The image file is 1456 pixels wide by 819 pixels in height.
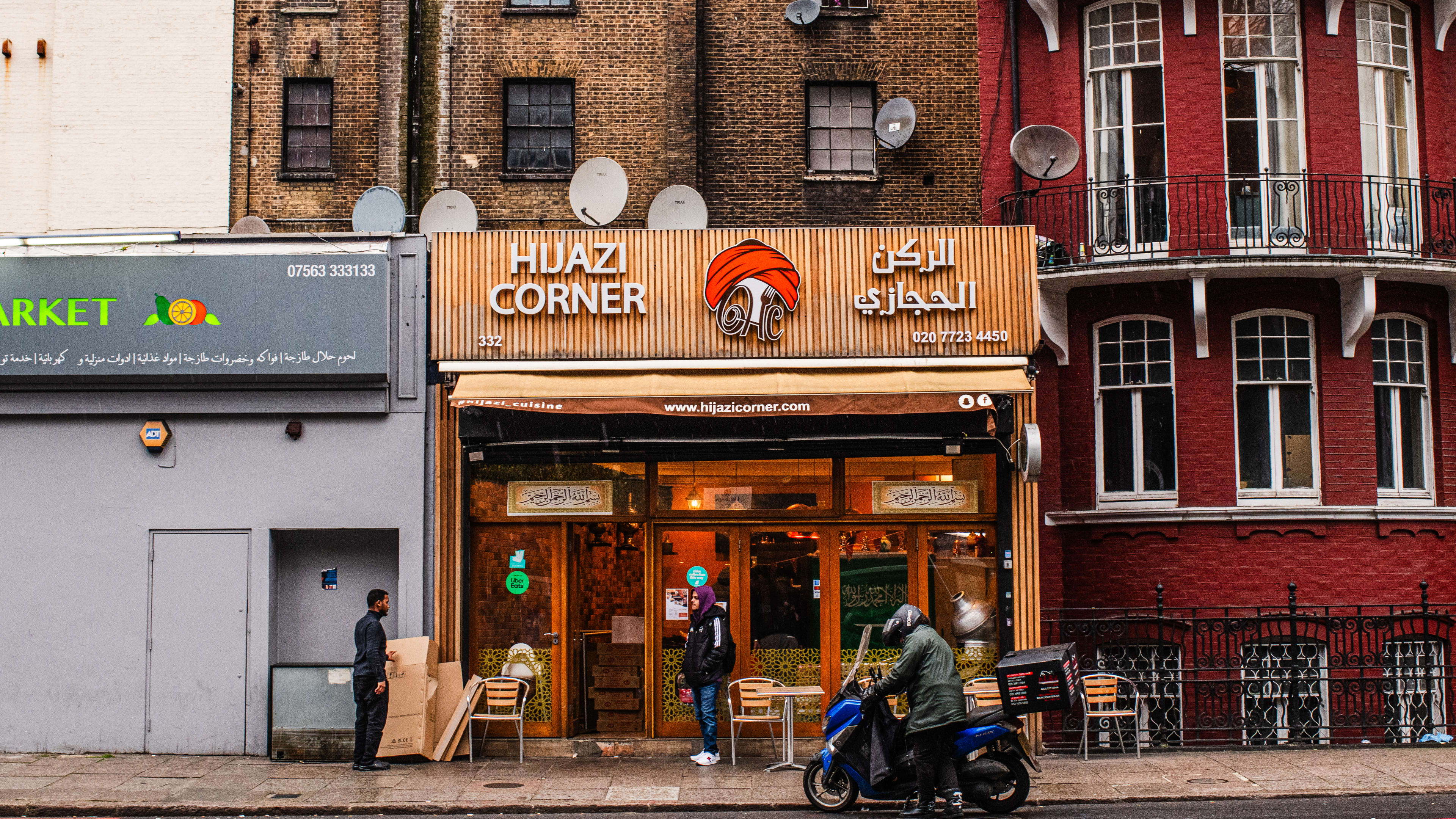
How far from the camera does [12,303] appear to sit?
1317cm

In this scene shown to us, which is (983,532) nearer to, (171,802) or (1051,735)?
(1051,735)

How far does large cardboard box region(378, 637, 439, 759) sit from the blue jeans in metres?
2.69

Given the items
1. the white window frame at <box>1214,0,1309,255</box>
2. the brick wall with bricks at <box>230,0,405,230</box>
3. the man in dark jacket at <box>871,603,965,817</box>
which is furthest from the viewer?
the brick wall with bricks at <box>230,0,405,230</box>

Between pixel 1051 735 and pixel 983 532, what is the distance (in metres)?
2.24

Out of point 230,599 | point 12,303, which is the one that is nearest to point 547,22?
point 12,303

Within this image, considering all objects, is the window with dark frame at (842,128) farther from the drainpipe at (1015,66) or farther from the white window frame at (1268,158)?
the white window frame at (1268,158)

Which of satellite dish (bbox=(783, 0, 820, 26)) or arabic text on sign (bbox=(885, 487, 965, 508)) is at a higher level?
satellite dish (bbox=(783, 0, 820, 26))

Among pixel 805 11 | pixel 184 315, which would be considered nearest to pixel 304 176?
pixel 184 315

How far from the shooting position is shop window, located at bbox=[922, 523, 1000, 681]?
1330 cm

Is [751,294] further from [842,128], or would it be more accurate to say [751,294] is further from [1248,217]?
[1248,217]

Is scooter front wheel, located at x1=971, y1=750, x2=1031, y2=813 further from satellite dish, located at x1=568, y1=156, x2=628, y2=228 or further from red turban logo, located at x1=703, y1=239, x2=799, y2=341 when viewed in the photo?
satellite dish, located at x1=568, y1=156, x2=628, y2=228

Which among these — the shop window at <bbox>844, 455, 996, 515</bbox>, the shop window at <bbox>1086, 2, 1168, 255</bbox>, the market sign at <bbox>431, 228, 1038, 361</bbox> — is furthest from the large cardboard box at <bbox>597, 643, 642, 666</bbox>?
the shop window at <bbox>1086, 2, 1168, 255</bbox>

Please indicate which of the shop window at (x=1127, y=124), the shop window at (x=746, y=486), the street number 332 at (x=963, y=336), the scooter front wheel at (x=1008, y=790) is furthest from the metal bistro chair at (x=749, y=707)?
the shop window at (x=1127, y=124)

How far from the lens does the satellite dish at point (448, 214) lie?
1435cm
